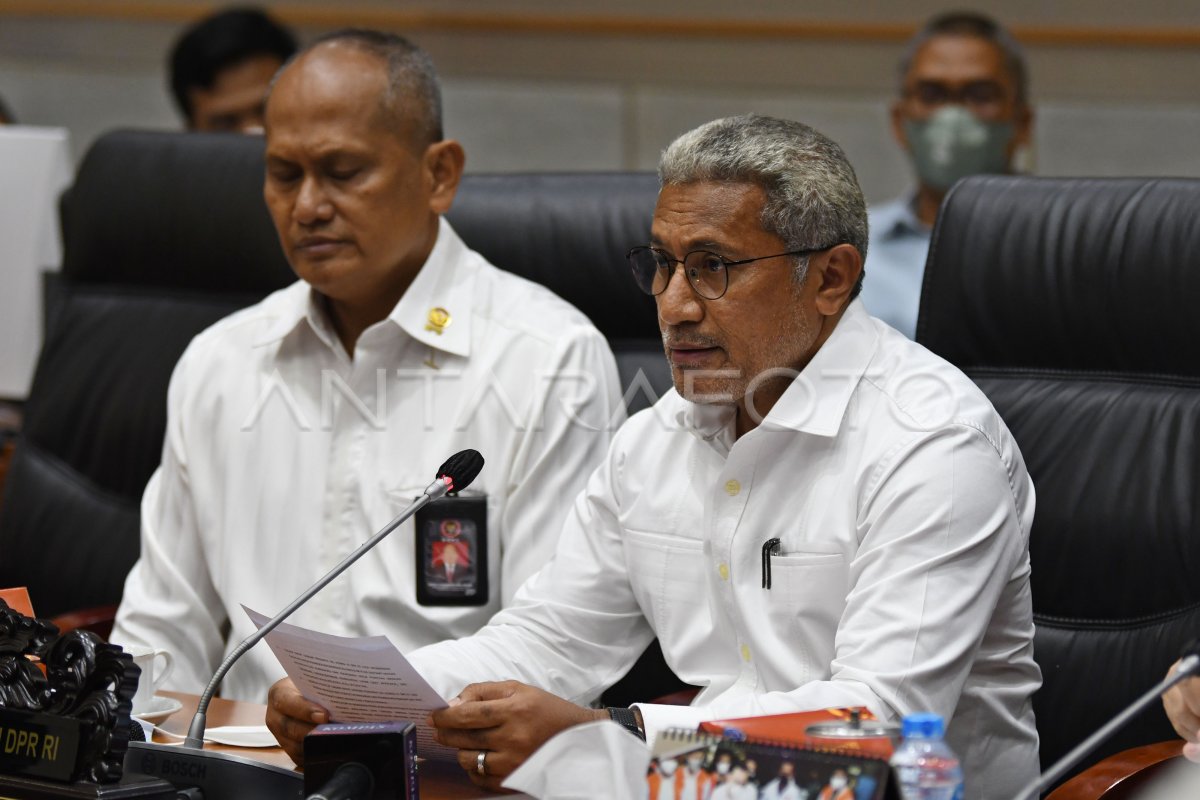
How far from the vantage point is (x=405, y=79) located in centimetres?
247

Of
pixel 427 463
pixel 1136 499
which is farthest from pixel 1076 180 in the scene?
pixel 427 463

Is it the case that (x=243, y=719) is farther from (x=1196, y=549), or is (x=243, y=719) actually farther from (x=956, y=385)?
(x=1196, y=549)

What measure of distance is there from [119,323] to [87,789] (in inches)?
62.7

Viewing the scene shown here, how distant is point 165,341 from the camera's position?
2.90 m

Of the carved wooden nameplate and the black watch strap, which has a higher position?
the carved wooden nameplate

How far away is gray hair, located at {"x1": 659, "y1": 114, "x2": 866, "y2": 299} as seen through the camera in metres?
1.89

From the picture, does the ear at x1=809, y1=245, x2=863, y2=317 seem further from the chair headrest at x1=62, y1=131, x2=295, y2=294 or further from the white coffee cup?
the chair headrest at x1=62, y1=131, x2=295, y2=294

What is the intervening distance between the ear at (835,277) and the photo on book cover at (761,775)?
78cm

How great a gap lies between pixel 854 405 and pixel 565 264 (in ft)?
2.66

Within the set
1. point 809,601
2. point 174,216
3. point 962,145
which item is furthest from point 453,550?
point 962,145

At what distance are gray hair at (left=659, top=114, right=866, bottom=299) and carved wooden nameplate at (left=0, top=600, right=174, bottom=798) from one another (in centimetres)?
87

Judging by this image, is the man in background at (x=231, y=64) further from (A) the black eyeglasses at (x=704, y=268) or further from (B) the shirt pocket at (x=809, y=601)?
(B) the shirt pocket at (x=809, y=601)

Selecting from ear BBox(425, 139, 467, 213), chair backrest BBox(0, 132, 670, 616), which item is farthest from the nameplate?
chair backrest BBox(0, 132, 670, 616)

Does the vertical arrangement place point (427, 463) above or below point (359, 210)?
below
